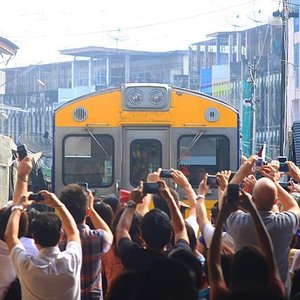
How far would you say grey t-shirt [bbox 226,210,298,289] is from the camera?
6215mm

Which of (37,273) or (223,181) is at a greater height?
(223,181)

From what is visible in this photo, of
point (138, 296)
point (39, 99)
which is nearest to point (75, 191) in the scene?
point (138, 296)

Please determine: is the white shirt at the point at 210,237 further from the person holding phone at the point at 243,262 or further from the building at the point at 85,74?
the building at the point at 85,74

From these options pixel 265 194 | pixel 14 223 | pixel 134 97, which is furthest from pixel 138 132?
pixel 14 223

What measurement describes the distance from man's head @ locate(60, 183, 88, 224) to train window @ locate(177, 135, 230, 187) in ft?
21.8

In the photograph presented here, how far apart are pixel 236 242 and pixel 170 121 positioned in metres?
6.98

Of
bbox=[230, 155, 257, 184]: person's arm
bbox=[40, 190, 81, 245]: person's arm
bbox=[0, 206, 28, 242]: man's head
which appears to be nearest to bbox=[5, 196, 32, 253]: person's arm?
bbox=[0, 206, 28, 242]: man's head

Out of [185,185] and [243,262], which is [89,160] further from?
[243,262]

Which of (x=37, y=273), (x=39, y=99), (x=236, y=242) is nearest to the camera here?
(x=37, y=273)

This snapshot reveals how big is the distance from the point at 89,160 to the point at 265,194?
23.8ft

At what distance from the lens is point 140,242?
6367 millimetres

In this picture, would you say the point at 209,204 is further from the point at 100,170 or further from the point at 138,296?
the point at 138,296

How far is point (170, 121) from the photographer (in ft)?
43.4

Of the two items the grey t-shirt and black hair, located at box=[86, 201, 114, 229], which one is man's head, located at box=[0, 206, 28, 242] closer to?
black hair, located at box=[86, 201, 114, 229]
